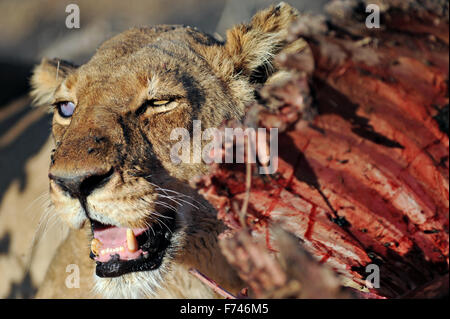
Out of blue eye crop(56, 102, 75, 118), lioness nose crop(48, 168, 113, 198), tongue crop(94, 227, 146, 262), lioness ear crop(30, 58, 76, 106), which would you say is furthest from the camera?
lioness ear crop(30, 58, 76, 106)

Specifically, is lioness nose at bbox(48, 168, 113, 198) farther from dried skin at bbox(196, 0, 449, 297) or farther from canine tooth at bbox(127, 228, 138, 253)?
dried skin at bbox(196, 0, 449, 297)

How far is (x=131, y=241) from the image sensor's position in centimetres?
244

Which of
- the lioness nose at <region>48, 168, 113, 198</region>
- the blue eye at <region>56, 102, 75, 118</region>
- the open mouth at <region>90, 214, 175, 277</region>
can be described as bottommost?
the open mouth at <region>90, 214, 175, 277</region>

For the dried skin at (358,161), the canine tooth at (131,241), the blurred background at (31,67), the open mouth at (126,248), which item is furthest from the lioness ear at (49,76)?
the dried skin at (358,161)

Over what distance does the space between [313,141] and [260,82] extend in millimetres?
1489

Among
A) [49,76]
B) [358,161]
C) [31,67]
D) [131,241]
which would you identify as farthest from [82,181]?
[31,67]

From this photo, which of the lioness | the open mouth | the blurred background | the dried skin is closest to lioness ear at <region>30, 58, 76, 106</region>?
the lioness

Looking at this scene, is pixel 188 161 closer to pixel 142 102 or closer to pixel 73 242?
pixel 142 102

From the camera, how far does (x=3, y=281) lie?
4.89 meters

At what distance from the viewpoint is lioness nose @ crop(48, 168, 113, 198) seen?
7.25ft

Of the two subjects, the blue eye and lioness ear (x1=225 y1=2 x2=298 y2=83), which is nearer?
lioness ear (x1=225 y1=2 x2=298 y2=83)

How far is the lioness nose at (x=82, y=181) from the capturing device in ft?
7.25

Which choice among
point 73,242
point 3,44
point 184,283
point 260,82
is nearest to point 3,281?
point 73,242

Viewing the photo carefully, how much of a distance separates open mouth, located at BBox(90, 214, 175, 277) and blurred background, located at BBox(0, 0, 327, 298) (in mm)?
1165
